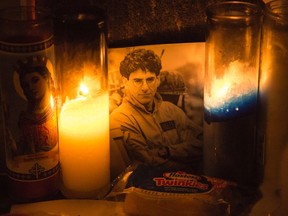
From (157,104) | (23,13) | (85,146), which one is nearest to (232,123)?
(157,104)

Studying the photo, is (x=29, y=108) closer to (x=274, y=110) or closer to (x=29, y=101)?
(x=29, y=101)

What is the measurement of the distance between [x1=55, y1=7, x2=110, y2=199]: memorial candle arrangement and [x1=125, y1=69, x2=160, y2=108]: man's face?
0.21 ft

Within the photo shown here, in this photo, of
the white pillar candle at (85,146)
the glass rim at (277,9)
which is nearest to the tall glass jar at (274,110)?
the glass rim at (277,9)

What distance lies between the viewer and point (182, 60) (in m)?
0.95

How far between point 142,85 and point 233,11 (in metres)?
0.20

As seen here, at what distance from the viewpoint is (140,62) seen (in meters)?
0.95

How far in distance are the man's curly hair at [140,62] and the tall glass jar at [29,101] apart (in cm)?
13

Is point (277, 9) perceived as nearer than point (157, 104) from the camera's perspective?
Yes

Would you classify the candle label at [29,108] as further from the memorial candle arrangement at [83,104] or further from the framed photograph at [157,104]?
the framed photograph at [157,104]

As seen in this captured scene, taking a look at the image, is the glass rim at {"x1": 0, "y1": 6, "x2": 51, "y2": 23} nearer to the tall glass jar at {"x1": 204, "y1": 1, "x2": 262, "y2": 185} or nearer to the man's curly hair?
the man's curly hair

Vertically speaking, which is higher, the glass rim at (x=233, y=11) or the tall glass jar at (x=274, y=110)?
the glass rim at (x=233, y=11)

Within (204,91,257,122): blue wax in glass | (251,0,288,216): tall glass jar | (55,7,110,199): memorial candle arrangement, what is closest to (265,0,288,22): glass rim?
(251,0,288,216): tall glass jar

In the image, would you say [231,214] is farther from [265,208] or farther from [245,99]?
[245,99]

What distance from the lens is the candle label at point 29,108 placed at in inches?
33.0
